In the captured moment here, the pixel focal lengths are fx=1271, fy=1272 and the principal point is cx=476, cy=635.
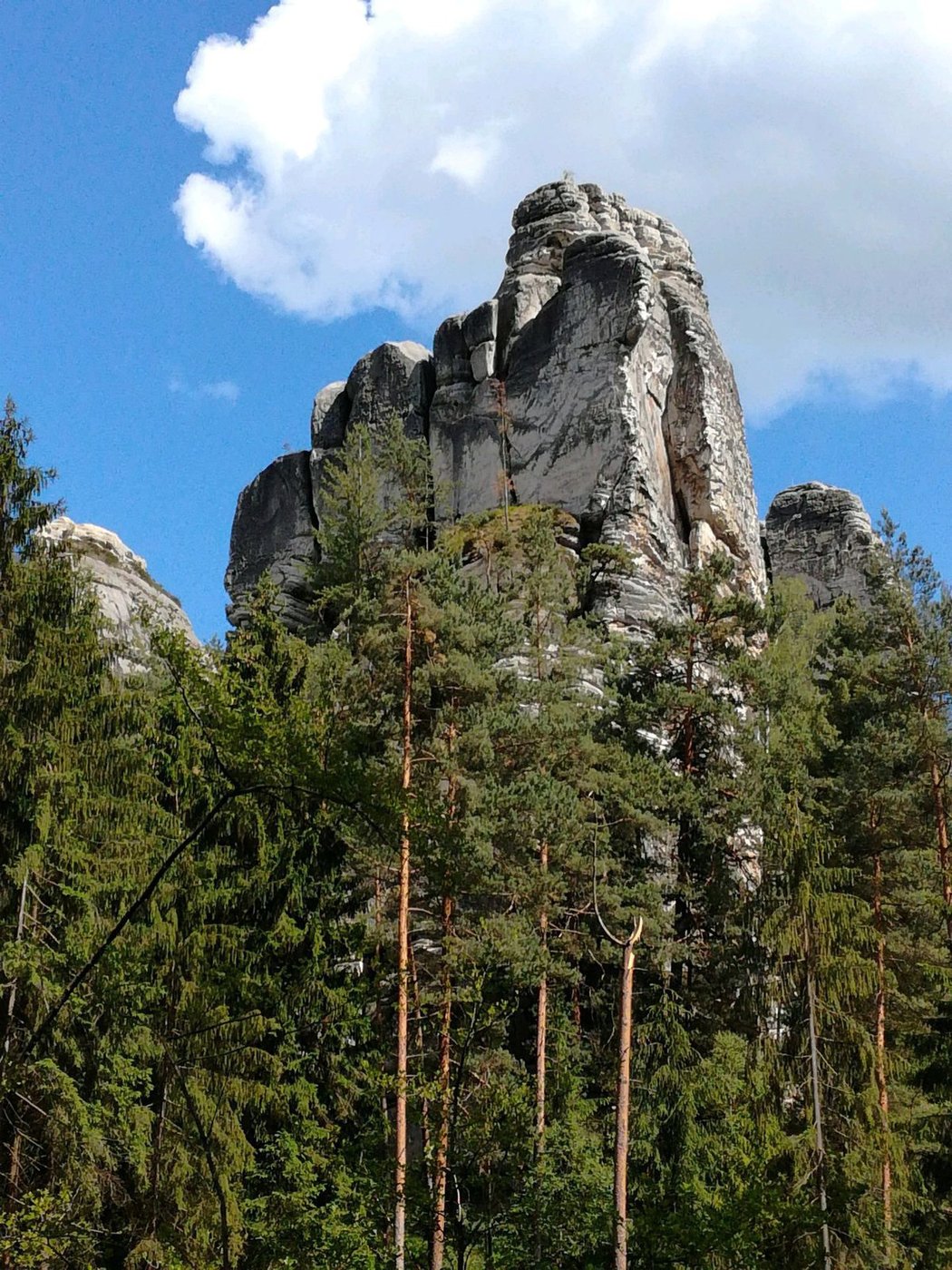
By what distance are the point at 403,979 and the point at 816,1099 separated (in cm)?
443

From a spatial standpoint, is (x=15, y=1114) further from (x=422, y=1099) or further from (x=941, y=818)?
(x=941, y=818)

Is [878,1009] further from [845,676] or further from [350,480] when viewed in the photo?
[350,480]

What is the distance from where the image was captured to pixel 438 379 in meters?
39.8

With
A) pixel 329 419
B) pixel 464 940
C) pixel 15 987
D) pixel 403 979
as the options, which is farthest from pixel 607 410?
pixel 15 987

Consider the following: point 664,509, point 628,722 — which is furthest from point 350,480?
point 628,722

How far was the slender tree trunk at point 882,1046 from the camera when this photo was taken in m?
13.6

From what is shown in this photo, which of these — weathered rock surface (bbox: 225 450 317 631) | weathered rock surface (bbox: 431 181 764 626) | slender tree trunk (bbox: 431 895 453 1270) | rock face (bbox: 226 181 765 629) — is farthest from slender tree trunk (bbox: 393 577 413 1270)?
weathered rock surface (bbox: 225 450 317 631)

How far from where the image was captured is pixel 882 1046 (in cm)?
1552

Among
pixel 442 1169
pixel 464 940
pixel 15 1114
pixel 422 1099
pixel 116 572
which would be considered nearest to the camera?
pixel 442 1169

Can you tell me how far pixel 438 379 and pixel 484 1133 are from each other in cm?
3125

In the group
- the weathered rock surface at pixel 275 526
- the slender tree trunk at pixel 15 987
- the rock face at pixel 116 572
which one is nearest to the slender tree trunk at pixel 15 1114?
the slender tree trunk at pixel 15 987

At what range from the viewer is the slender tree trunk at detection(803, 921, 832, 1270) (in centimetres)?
1192

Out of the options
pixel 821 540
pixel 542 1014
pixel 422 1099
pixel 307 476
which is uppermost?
pixel 821 540

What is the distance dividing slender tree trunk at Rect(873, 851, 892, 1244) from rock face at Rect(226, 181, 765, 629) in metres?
14.9
